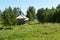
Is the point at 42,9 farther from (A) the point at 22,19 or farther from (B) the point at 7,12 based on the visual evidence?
(B) the point at 7,12

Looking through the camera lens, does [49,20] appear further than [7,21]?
Yes

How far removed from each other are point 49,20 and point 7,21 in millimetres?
33548

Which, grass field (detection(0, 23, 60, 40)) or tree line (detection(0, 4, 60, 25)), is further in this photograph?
tree line (detection(0, 4, 60, 25))

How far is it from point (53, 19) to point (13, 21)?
30.5 m

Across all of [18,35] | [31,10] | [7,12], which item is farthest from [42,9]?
[18,35]

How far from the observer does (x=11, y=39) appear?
21.3 m

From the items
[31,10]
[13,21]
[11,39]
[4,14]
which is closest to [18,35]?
[11,39]

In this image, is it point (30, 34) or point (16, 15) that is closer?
point (30, 34)

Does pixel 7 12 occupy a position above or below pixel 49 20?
above

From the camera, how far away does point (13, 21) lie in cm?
4850

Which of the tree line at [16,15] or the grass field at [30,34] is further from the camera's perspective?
the tree line at [16,15]

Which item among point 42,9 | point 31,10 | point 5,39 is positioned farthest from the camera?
point 31,10

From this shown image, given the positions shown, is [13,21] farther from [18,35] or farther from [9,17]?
[18,35]

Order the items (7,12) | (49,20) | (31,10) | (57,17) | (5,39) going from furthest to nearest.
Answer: (31,10) → (49,20) → (57,17) → (7,12) → (5,39)
